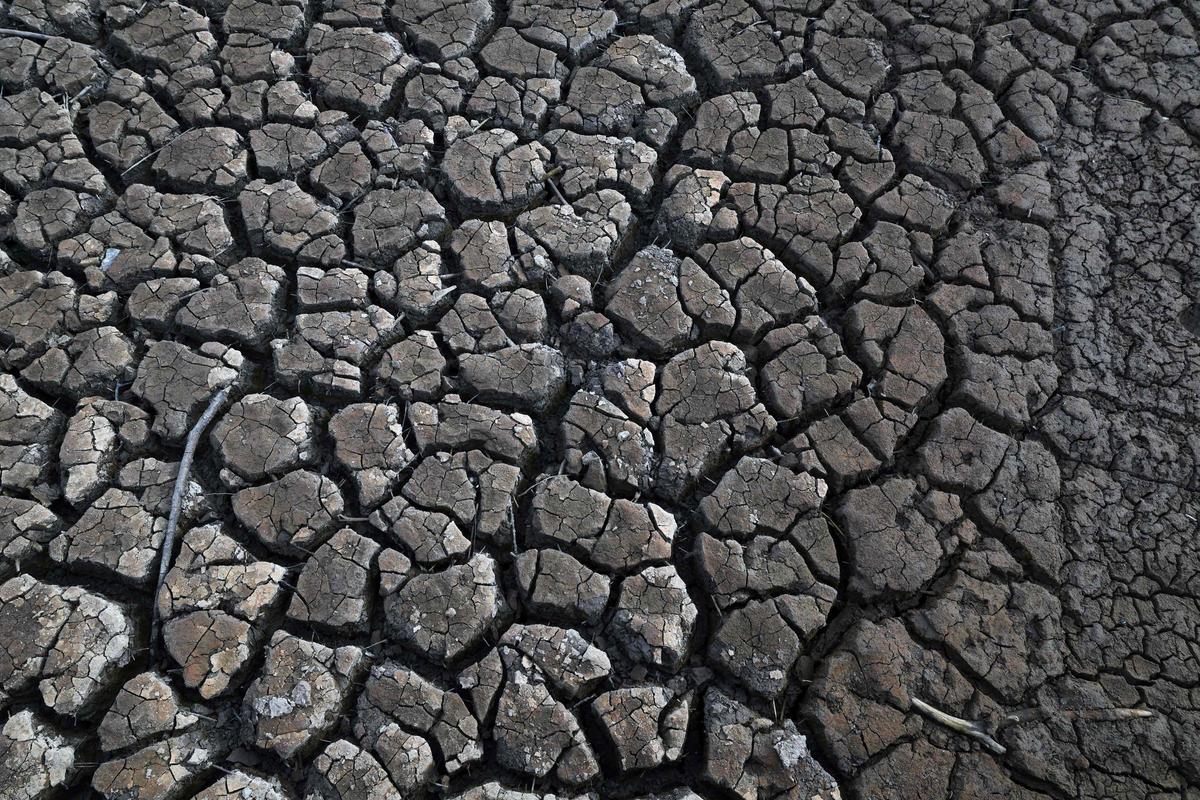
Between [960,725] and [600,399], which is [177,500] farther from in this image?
[960,725]

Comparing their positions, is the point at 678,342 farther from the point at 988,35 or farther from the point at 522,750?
the point at 988,35

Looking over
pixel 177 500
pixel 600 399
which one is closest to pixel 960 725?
pixel 600 399

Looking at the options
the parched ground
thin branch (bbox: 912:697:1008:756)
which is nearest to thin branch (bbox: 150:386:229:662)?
the parched ground

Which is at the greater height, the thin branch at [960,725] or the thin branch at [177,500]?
the thin branch at [960,725]

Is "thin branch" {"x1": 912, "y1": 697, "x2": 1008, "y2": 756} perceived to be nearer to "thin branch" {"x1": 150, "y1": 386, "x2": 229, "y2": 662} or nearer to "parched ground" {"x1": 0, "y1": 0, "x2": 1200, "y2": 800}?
"parched ground" {"x1": 0, "y1": 0, "x2": 1200, "y2": 800}

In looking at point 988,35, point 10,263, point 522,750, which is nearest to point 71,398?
point 10,263

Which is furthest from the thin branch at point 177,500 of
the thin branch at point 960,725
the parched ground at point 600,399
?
the thin branch at point 960,725

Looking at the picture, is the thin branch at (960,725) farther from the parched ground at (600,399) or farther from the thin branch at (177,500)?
the thin branch at (177,500)
